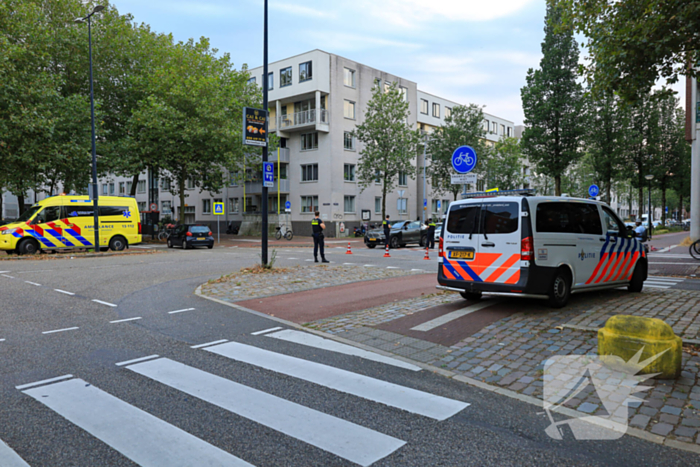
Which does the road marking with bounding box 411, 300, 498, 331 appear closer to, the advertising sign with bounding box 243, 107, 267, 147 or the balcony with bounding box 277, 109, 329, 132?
the advertising sign with bounding box 243, 107, 267, 147

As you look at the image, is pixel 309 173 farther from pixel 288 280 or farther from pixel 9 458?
pixel 9 458

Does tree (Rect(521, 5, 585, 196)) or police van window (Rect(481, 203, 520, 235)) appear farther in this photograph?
tree (Rect(521, 5, 585, 196))

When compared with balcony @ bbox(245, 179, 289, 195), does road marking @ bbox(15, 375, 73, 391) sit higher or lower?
lower

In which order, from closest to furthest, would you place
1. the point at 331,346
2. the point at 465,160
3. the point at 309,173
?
1. the point at 331,346
2. the point at 465,160
3. the point at 309,173

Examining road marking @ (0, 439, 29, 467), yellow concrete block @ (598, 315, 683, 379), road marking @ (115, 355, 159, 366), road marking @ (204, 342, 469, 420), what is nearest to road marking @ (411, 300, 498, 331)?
road marking @ (204, 342, 469, 420)

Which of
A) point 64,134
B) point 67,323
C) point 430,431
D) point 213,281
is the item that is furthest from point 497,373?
point 64,134

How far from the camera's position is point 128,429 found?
3.51 m

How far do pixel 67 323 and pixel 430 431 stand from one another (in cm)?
607

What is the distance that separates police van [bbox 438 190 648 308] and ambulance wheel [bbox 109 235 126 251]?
2050 centimetres

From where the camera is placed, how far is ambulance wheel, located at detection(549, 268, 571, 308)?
7574 mm

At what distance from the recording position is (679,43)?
8.13 m

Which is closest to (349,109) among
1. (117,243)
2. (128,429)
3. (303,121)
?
(303,121)

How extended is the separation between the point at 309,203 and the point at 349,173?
446 centimetres

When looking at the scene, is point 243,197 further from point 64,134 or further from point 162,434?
point 162,434
